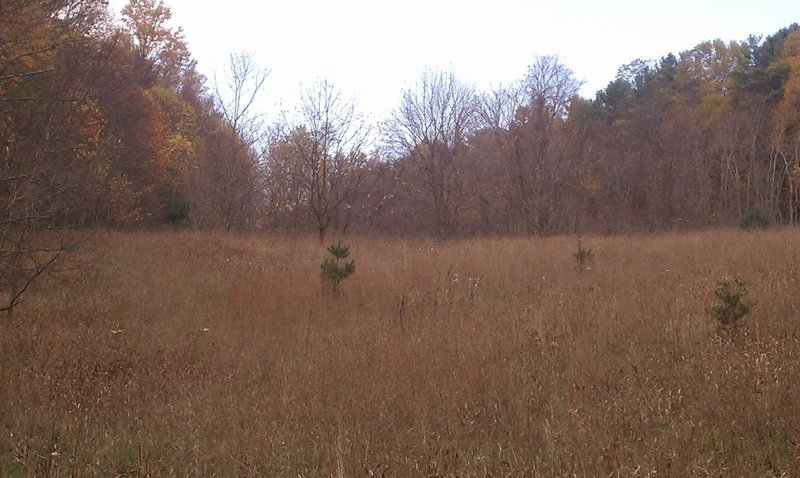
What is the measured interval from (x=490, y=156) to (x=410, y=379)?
27182mm

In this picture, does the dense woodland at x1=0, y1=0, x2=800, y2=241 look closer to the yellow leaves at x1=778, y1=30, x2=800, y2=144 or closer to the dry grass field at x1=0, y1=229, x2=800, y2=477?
the yellow leaves at x1=778, y1=30, x2=800, y2=144

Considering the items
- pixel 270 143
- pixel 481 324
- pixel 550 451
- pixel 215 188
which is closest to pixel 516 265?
pixel 481 324

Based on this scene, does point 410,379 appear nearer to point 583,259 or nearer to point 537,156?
point 583,259

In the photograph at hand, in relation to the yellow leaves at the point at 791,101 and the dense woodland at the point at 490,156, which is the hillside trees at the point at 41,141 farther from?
the yellow leaves at the point at 791,101

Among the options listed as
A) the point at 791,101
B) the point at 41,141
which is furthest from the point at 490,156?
the point at 41,141

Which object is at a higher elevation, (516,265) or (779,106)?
(779,106)

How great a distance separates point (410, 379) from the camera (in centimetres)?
476

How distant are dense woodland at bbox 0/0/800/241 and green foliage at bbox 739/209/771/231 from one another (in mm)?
1895

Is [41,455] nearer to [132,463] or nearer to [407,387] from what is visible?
[132,463]

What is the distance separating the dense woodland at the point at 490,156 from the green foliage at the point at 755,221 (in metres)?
1.90

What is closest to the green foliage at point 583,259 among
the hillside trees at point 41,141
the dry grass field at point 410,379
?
the dry grass field at point 410,379

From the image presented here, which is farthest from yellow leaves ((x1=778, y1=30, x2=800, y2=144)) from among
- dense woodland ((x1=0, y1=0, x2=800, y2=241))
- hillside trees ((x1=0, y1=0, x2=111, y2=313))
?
hillside trees ((x1=0, y1=0, x2=111, y2=313))

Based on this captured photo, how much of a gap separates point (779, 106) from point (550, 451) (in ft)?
113

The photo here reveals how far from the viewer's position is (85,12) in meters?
6.07
